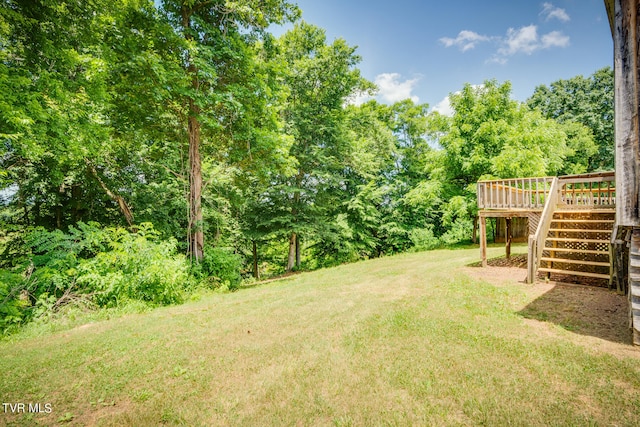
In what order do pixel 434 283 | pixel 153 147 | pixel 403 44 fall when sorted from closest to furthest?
pixel 434 283, pixel 153 147, pixel 403 44

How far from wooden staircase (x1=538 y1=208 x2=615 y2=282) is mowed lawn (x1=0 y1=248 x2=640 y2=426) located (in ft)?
10.2

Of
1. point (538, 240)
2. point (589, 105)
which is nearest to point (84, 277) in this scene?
point (538, 240)

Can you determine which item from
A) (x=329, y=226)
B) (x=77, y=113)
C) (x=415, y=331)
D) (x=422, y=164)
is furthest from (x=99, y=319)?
(x=422, y=164)

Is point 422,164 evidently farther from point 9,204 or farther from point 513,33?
point 9,204

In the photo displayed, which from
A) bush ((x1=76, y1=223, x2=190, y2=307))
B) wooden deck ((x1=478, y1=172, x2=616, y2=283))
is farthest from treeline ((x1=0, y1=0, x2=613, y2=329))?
wooden deck ((x1=478, y1=172, x2=616, y2=283))

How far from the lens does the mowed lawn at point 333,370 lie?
2.81 meters

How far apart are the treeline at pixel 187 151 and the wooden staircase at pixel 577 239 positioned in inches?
231

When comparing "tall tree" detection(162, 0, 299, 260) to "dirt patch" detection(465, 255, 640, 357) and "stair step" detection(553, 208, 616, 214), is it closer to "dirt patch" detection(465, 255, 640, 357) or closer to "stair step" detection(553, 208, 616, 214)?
"dirt patch" detection(465, 255, 640, 357)

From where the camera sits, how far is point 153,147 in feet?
37.4

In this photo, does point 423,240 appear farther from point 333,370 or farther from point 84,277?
point 84,277

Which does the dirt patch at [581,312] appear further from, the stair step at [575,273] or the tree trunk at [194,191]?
the tree trunk at [194,191]

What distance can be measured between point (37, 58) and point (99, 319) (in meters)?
7.13

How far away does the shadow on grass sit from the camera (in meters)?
4.48

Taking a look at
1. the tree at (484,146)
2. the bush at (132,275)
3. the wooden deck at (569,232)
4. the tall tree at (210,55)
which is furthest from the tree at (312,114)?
the wooden deck at (569,232)
